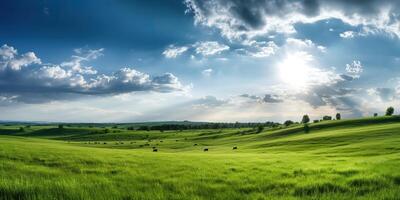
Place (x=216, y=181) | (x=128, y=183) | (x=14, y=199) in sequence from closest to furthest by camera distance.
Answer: (x=14, y=199)
(x=128, y=183)
(x=216, y=181)

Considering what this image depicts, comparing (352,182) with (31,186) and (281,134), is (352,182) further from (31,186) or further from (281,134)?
(281,134)

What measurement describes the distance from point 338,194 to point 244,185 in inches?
151

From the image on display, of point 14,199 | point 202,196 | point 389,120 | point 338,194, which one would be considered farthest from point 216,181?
point 389,120

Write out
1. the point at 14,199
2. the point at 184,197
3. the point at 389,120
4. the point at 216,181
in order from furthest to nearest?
the point at 389,120
the point at 216,181
the point at 184,197
the point at 14,199

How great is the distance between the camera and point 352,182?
13.9 meters

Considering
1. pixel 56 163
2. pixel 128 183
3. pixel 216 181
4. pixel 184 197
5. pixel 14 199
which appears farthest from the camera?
pixel 56 163

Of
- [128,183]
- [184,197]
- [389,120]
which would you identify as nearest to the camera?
[184,197]

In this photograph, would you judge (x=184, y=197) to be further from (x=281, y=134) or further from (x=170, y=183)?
(x=281, y=134)

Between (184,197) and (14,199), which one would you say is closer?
(14,199)

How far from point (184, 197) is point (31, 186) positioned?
18.2ft

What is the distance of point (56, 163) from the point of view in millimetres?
20469

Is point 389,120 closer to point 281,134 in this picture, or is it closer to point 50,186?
point 281,134

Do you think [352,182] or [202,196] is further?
[352,182]

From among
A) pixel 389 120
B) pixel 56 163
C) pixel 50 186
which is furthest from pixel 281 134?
pixel 50 186
